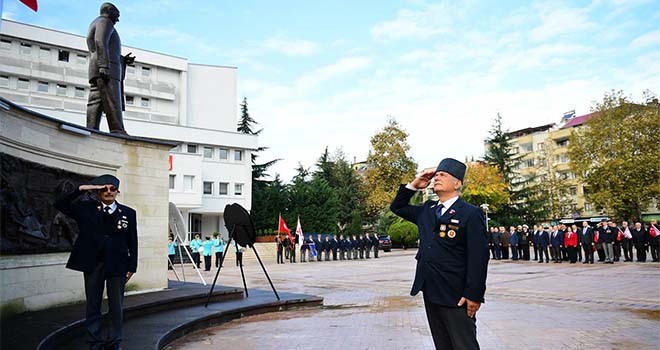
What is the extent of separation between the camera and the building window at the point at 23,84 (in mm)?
46938

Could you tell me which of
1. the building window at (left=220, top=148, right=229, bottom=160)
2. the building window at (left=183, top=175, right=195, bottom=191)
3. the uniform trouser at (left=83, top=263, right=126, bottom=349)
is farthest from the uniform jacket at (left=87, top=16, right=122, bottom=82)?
the building window at (left=220, top=148, right=229, bottom=160)

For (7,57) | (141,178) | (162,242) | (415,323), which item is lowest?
Result: (415,323)

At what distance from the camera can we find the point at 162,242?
407 inches

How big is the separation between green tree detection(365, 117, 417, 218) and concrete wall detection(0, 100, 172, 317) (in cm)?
3929

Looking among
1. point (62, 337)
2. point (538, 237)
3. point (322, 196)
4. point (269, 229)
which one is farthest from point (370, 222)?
point (62, 337)

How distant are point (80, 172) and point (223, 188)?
39.7 meters

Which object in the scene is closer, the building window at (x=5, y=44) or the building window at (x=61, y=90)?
the building window at (x=5, y=44)

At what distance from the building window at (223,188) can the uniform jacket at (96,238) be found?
4272cm

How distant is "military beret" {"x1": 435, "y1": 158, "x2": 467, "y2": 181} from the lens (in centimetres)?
408

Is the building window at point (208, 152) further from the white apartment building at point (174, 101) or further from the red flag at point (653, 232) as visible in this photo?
the red flag at point (653, 232)

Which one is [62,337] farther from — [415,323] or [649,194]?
[649,194]

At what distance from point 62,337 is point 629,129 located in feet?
150

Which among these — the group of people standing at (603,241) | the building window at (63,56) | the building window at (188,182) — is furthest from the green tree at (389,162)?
the building window at (63,56)

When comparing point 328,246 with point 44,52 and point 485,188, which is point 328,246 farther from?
point 44,52
